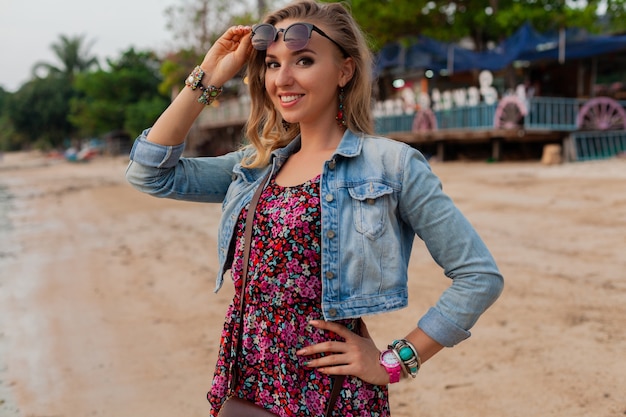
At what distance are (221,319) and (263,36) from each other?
3.71 metres

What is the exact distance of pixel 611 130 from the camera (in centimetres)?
1422

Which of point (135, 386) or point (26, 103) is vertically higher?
point (26, 103)

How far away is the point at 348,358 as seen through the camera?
4.99 ft

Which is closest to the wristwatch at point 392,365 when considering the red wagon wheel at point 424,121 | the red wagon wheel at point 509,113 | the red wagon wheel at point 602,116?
the red wagon wheel at point 509,113

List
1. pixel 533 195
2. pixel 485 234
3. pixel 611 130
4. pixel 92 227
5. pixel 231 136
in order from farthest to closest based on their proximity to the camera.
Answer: pixel 231 136 < pixel 611 130 < pixel 92 227 < pixel 533 195 < pixel 485 234

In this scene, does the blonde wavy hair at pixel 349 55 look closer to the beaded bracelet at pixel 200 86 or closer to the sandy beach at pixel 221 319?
the beaded bracelet at pixel 200 86

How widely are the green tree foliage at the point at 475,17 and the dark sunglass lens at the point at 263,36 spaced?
13726mm

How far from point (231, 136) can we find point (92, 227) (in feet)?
64.8

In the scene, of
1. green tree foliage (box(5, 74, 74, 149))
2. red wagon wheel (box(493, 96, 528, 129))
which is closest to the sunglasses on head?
red wagon wheel (box(493, 96, 528, 129))

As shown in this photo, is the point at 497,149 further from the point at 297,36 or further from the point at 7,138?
the point at 7,138

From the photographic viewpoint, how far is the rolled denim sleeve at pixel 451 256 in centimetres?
145

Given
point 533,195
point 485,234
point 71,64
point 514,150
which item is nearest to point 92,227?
point 485,234

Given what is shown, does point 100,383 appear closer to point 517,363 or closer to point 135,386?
point 135,386

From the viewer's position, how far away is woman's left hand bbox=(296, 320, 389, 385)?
1.52 metres
